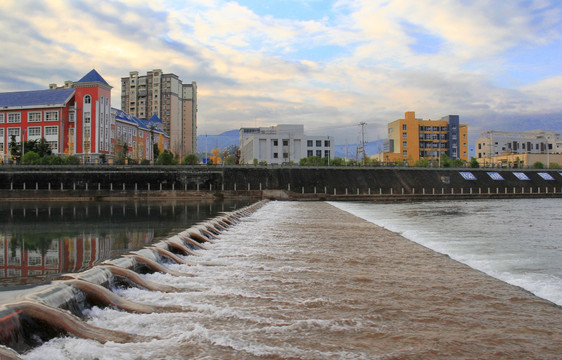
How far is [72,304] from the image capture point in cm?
628

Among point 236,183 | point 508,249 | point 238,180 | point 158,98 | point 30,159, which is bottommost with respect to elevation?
point 508,249

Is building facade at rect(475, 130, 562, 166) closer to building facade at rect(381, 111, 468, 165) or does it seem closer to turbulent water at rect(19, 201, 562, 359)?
building facade at rect(381, 111, 468, 165)

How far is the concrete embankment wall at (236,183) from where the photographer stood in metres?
56.0

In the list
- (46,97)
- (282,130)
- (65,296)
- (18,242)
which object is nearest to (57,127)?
(46,97)

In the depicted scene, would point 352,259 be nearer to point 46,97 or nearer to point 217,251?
point 217,251

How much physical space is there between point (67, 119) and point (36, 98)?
28.3 feet

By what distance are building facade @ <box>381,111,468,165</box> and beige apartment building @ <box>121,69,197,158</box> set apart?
62.5 metres

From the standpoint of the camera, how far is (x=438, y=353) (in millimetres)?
5004

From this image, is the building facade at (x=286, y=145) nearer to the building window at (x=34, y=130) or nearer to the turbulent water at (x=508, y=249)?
the building window at (x=34, y=130)

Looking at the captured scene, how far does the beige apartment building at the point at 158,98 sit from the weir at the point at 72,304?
128 m

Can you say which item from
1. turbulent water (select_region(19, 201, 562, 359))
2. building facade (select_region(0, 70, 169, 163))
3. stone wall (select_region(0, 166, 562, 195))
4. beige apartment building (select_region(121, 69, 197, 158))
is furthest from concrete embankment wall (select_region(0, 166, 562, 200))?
beige apartment building (select_region(121, 69, 197, 158))

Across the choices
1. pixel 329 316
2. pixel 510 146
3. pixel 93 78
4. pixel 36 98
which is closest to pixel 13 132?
pixel 36 98

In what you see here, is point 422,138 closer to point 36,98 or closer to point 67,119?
point 67,119

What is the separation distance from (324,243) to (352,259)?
311 centimetres
